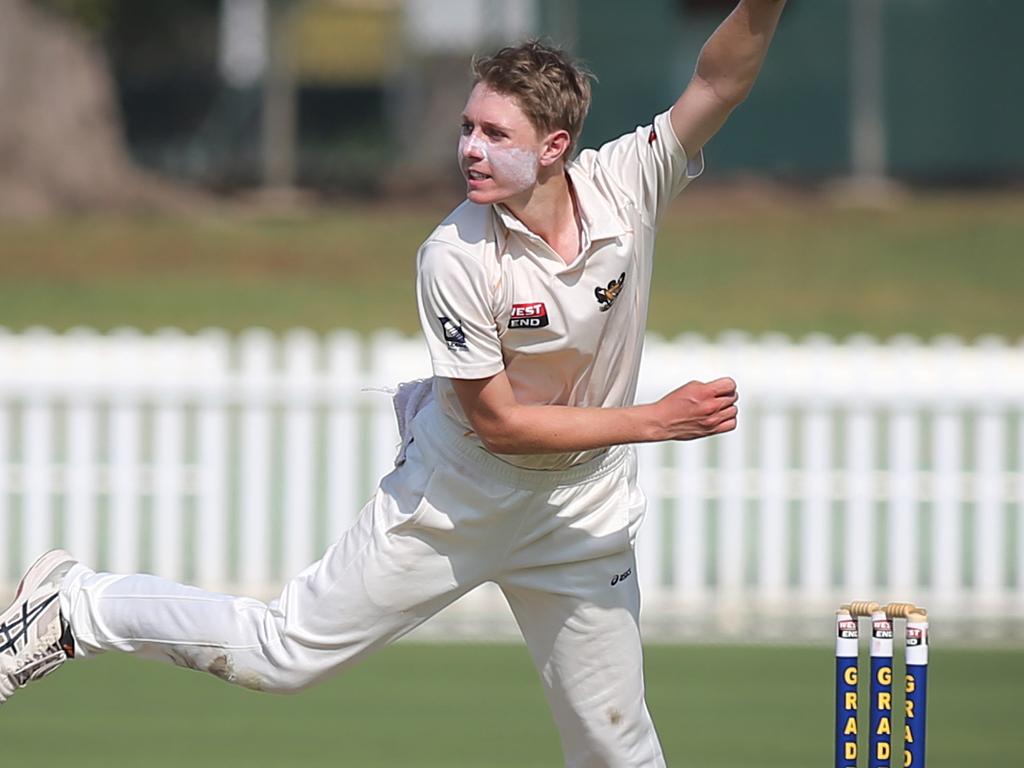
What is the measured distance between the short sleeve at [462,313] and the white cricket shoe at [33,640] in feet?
3.67

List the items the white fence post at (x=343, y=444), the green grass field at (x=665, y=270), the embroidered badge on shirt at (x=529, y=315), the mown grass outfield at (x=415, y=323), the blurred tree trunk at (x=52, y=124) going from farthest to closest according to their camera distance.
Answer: the blurred tree trunk at (x=52, y=124) → the green grass field at (x=665, y=270) → the white fence post at (x=343, y=444) → the mown grass outfield at (x=415, y=323) → the embroidered badge on shirt at (x=529, y=315)

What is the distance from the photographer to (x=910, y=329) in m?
15.6

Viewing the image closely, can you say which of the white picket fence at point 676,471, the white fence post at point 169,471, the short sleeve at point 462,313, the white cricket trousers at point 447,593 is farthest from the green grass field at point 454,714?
the short sleeve at point 462,313

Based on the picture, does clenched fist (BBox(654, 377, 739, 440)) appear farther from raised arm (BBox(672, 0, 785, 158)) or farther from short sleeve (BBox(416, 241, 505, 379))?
raised arm (BBox(672, 0, 785, 158))

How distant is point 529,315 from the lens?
13.4ft

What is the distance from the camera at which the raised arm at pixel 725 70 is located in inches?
163

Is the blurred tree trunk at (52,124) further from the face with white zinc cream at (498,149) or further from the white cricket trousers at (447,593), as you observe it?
the face with white zinc cream at (498,149)

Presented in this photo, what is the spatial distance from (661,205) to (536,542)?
82cm

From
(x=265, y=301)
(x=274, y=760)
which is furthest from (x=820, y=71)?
(x=274, y=760)

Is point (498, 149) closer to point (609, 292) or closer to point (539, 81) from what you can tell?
point (539, 81)

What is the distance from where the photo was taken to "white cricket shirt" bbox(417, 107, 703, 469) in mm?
4031

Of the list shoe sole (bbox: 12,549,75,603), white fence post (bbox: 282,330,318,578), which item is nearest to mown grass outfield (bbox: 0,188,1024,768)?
white fence post (bbox: 282,330,318,578)

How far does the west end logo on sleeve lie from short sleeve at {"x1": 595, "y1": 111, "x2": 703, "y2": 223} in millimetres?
526

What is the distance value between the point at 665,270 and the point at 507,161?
13399 millimetres
